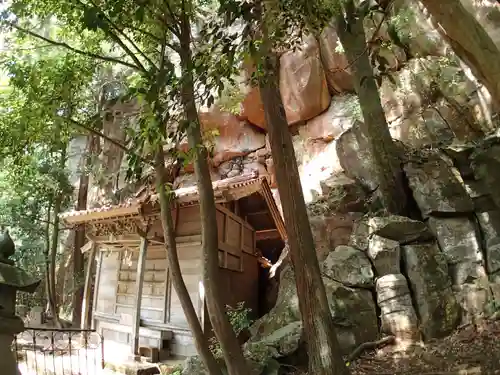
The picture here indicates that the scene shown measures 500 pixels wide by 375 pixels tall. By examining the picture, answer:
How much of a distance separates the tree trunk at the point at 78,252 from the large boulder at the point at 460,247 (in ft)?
41.7

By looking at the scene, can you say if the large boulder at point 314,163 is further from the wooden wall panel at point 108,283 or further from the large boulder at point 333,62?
the wooden wall panel at point 108,283

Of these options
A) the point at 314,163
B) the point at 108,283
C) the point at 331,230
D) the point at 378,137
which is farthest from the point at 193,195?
the point at 314,163

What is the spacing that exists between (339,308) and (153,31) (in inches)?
218

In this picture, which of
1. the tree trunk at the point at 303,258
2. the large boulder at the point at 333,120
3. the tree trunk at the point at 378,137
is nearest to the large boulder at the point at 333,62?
the large boulder at the point at 333,120

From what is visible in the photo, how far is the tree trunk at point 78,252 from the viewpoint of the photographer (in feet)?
55.9

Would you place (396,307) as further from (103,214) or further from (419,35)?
(419,35)

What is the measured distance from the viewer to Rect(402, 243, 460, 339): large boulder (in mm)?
7266

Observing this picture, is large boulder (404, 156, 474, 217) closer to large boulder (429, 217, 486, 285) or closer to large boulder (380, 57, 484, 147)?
large boulder (429, 217, 486, 285)

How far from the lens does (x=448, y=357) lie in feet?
19.9

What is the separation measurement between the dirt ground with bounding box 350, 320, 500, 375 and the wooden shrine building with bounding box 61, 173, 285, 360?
440 cm

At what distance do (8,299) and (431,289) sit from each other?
21.7 ft

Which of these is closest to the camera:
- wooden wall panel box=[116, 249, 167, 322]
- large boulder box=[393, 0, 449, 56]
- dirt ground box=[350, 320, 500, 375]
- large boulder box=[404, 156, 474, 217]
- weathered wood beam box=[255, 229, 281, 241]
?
dirt ground box=[350, 320, 500, 375]

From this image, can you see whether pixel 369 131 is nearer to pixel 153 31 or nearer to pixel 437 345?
pixel 437 345

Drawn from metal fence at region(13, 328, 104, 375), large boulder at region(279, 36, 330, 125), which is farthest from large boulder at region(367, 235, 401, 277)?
large boulder at region(279, 36, 330, 125)
